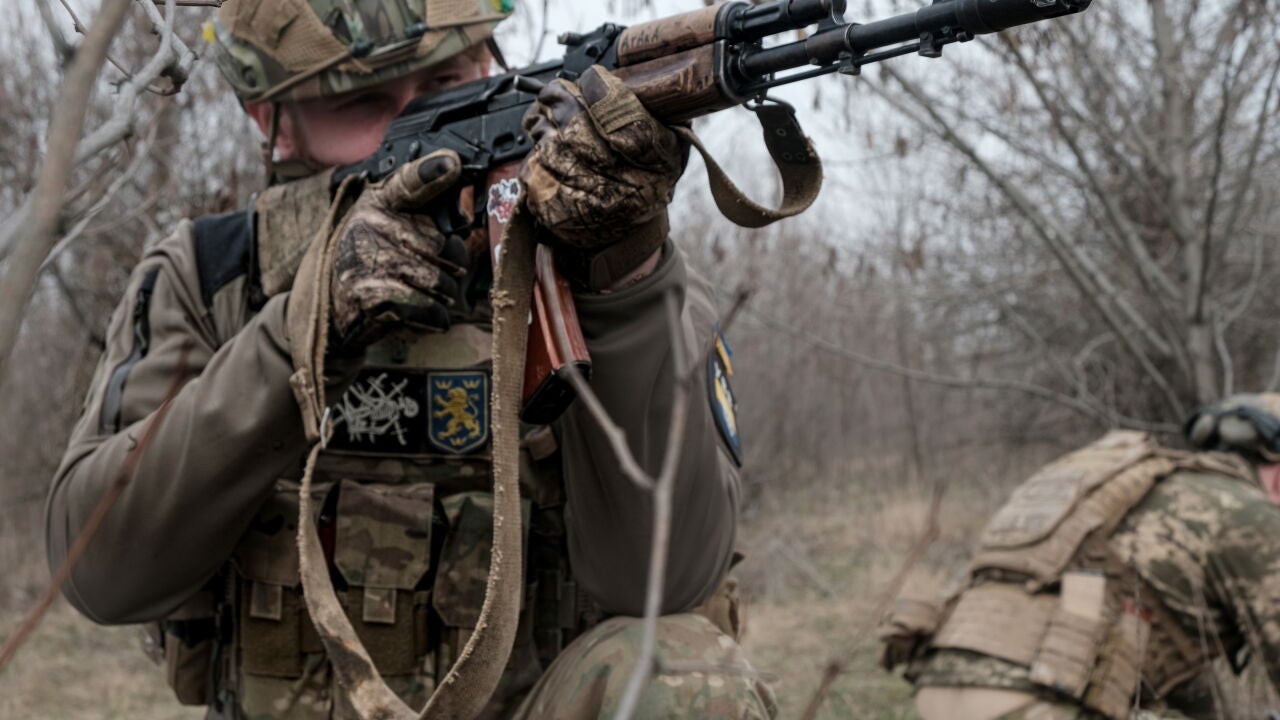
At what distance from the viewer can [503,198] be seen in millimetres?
1983

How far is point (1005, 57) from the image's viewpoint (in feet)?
15.4

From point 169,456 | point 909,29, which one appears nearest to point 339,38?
point 169,456

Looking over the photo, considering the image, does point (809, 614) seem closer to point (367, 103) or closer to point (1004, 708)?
point (1004, 708)

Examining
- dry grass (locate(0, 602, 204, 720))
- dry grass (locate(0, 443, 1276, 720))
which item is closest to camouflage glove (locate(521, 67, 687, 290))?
dry grass (locate(0, 443, 1276, 720))

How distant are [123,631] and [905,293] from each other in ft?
14.7

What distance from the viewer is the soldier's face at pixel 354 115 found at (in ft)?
8.19

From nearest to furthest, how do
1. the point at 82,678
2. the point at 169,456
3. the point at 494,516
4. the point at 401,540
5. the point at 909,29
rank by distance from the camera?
the point at 909,29
the point at 494,516
the point at 169,456
the point at 401,540
the point at 82,678

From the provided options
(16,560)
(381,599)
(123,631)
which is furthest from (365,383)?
(16,560)

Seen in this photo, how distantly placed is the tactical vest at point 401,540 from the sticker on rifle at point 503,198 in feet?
0.95

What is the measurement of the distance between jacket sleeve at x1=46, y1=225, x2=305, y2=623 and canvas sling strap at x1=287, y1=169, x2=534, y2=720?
0.09 m

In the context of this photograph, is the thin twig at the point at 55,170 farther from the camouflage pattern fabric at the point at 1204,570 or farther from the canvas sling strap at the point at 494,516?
the camouflage pattern fabric at the point at 1204,570

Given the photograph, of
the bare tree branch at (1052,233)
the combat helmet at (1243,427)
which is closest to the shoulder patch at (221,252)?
the bare tree branch at (1052,233)

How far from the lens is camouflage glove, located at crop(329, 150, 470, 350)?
1975 mm

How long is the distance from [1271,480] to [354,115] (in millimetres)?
3255
